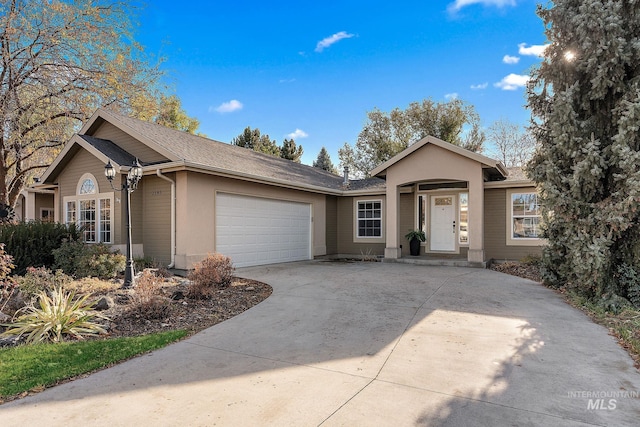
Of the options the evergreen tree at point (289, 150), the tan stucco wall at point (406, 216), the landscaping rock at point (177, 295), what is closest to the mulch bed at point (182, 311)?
the landscaping rock at point (177, 295)

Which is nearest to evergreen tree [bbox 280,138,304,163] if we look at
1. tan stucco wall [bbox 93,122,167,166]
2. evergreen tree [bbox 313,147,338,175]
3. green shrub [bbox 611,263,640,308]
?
evergreen tree [bbox 313,147,338,175]

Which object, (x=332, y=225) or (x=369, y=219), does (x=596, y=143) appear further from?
→ (x=332, y=225)

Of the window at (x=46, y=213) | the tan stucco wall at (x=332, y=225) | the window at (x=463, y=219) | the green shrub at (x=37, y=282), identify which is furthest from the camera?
the window at (x=46, y=213)

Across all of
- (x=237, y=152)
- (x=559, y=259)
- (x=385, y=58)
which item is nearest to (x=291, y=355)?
(x=559, y=259)

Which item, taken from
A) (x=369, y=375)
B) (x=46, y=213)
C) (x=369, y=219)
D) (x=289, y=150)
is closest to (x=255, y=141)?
(x=289, y=150)

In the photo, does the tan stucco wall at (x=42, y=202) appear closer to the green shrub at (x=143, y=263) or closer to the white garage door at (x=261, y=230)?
the green shrub at (x=143, y=263)

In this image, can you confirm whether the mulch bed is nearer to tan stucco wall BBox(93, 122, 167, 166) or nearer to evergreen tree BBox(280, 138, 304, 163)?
tan stucco wall BBox(93, 122, 167, 166)

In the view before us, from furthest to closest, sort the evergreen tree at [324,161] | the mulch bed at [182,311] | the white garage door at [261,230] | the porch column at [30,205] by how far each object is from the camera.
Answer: the evergreen tree at [324,161] < the porch column at [30,205] < the white garage door at [261,230] < the mulch bed at [182,311]

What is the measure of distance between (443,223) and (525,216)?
2.72m

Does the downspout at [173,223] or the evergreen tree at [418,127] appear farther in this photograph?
the evergreen tree at [418,127]

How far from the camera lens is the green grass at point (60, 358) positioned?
3.64 metres

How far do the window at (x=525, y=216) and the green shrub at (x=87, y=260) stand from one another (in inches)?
484

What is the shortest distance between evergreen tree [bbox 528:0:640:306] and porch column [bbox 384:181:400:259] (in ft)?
19.2

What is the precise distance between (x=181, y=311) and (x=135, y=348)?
166 centimetres
